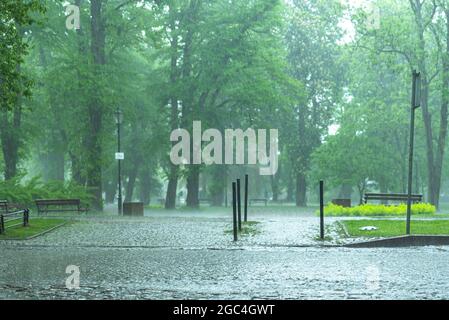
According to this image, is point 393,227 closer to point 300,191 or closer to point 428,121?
point 428,121

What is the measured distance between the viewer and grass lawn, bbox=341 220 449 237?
19703mm

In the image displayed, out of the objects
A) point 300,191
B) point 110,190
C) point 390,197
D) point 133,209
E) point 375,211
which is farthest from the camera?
point 110,190

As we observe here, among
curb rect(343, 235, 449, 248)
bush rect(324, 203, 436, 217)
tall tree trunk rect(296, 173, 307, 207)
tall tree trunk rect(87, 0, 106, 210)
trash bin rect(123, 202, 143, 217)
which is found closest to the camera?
curb rect(343, 235, 449, 248)

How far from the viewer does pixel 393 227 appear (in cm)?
2166

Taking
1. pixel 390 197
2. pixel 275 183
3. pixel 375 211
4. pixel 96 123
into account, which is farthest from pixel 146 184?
pixel 375 211

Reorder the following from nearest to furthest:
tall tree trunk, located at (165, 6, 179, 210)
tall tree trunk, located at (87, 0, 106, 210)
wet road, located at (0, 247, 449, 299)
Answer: wet road, located at (0, 247, 449, 299) → tall tree trunk, located at (87, 0, 106, 210) → tall tree trunk, located at (165, 6, 179, 210)

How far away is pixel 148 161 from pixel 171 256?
36516 mm

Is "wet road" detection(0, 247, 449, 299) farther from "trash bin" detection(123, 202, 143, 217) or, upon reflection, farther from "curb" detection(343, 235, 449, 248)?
"trash bin" detection(123, 202, 143, 217)

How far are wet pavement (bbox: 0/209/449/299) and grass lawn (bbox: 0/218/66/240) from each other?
0.66 m

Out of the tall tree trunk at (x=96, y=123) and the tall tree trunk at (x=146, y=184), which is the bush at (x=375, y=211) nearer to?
the tall tree trunk at (x=96, y=123)

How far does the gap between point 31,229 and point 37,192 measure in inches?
507

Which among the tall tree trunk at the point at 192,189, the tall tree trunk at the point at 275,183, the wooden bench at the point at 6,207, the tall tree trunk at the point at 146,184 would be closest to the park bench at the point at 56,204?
the wooden bench at the point at 6,207

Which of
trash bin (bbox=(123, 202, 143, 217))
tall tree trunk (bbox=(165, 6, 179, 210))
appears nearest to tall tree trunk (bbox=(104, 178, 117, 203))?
tall tree trunk (bbox=(165, 6, 179, 210))

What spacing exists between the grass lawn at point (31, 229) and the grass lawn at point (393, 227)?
9175 millimetres
